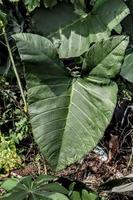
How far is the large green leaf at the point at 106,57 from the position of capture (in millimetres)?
1894

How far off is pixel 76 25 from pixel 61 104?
14.0 inches

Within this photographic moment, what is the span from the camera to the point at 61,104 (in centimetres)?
193

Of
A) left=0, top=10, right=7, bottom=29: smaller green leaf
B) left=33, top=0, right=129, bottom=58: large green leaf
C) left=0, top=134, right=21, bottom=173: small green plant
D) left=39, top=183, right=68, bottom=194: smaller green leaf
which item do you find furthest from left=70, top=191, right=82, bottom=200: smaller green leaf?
left=0, top=10, right=7, bottom=29: smaller green leaf

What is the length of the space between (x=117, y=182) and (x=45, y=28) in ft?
2.10

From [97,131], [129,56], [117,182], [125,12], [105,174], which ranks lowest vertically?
[105,174]

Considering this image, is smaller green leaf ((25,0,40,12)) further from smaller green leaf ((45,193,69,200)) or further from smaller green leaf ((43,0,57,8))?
smaller green leaf ((45,193,69,200))

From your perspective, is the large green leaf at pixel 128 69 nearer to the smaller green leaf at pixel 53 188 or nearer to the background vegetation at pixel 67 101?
the background vegetation at pixel 67 101

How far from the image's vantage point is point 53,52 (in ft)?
6.22

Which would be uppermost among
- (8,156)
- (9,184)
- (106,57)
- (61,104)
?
(106,57)

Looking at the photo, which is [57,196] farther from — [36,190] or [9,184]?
[9,184]

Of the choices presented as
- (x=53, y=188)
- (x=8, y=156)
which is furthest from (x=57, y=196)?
(x=8, y=156)

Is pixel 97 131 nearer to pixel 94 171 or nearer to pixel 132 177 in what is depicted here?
pixel 132 177

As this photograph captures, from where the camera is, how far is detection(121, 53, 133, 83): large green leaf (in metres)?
2.01

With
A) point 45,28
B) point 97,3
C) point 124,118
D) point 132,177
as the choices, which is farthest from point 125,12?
point 132,177
